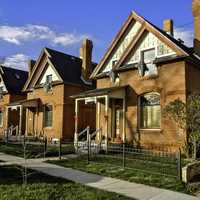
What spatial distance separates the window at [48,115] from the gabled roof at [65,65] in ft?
10.4

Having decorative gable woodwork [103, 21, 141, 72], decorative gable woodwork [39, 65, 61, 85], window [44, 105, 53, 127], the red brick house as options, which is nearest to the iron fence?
decorative gable woodwork [103, 21, 141, 72]

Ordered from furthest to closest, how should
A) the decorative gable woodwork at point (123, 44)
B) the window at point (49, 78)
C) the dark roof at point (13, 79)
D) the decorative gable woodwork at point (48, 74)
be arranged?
1. the dark roof at point (13, 79)
2. the window at point (49, 78)
3. the decorative gable woodwork at point (48, 74)
4. the decorative gable woodwork at point (123, 44)

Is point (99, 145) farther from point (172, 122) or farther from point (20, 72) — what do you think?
point (20, 72)

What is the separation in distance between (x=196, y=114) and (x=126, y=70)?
293 inches

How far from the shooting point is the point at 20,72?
3803 centimetres

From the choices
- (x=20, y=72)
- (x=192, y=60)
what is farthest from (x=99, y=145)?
(x=20, y=72)

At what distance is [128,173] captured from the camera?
36.9 ft

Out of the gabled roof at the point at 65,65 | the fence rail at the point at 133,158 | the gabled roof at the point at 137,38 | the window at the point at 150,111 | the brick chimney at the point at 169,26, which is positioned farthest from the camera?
the gabled roof at the point at 65,65

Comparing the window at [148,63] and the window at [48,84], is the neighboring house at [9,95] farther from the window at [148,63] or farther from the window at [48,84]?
the window at [148,63]

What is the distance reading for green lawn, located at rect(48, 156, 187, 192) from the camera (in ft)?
31.3

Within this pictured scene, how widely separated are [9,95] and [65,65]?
999 centimetres

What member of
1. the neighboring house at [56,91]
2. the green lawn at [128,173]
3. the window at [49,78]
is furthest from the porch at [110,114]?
the window at [49,78]

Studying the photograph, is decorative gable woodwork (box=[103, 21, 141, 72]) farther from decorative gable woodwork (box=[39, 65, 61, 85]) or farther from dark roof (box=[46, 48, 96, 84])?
decorative gable woodwork (box=[39, 65, 61, 85])

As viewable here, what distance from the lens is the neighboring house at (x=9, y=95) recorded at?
34.3 meters
